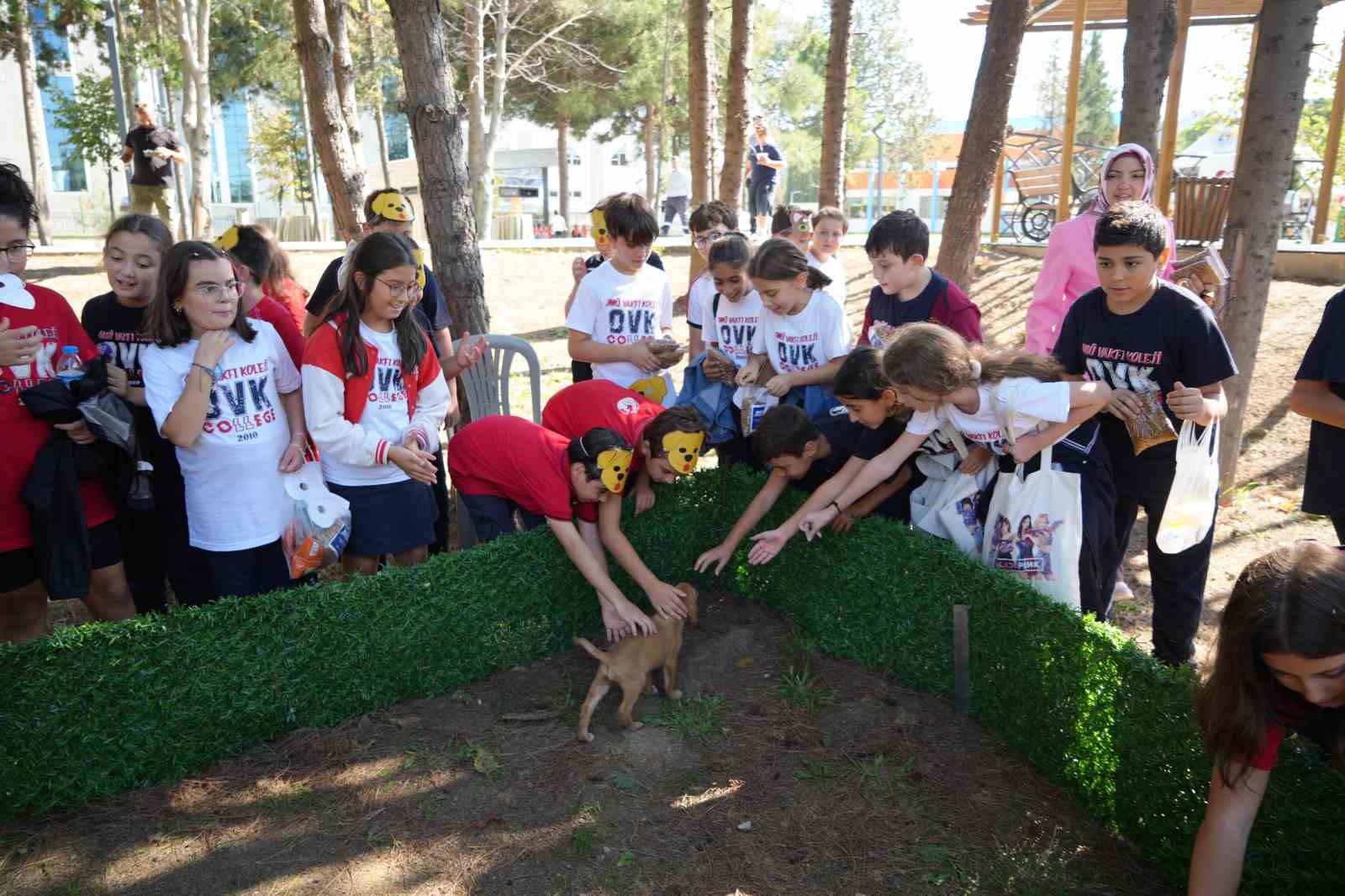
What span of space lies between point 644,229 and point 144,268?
2172 millimetres

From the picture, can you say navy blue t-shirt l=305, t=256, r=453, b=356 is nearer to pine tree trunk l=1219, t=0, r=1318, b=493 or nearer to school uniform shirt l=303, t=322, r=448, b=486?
school uniform shirt l=303, t=322, r=448, b=486

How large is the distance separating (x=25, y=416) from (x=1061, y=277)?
428cm

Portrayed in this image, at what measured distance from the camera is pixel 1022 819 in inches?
112

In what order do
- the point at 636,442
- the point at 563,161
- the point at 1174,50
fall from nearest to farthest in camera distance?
the point at 636,442
the point at 1174,50
the point at 563,161

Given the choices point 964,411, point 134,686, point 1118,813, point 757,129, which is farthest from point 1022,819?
point 757,129

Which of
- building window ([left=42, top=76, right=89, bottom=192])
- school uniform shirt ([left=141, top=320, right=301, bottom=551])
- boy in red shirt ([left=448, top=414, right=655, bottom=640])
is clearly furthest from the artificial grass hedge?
building window ([left=42, top=76, right=89, bottom=192])

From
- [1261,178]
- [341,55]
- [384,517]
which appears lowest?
[384,517]

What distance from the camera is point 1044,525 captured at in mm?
3188

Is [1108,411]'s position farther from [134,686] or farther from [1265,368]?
[1265,368]

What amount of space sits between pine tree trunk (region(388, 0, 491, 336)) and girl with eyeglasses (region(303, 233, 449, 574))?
1.79m

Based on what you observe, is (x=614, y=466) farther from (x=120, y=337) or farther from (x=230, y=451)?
(x=120, y=337)

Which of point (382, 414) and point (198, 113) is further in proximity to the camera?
point (198, 113)

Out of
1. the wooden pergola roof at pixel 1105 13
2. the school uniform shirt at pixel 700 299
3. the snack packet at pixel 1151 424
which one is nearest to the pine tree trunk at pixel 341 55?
the school uniform shirt at pixel 700 299

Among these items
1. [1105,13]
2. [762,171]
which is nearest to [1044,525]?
[762,171]
